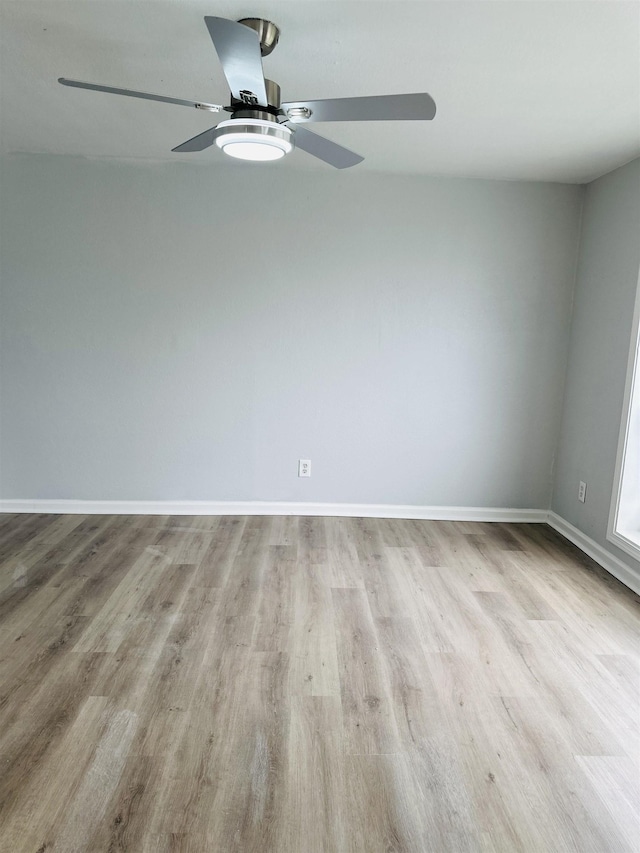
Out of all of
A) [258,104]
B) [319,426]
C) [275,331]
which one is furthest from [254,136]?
[319,426]

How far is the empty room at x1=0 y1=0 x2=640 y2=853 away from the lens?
171 centimetres

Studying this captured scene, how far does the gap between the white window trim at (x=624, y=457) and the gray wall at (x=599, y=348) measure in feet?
0.15

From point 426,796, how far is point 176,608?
1.39 m

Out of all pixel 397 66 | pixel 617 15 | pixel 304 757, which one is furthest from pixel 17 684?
pixel 617 15

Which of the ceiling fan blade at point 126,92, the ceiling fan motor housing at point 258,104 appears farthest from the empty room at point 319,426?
the ceiling fan blade at point 126,92

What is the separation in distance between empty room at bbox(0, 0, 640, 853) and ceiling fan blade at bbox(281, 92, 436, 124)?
0.04 feet

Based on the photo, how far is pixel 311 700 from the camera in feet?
6.68

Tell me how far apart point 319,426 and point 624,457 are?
181 cm

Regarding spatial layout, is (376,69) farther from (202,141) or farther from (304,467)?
(304,467)

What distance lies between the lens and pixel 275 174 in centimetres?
367

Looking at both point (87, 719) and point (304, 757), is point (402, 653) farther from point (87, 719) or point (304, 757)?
point (87, 719)

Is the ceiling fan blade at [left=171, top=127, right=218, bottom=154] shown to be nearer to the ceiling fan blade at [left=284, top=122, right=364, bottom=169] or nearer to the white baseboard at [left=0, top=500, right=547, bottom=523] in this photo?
the ceiling fan blade at [left=284, top=122, right=364, bottom=169]

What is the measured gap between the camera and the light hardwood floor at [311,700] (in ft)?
5.06

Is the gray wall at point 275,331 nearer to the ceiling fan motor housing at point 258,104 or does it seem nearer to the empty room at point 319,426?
the empty room at point 319,426
